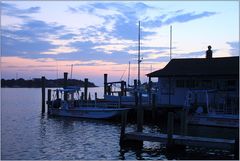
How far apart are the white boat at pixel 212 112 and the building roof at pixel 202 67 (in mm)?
1959

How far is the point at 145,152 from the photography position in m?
22.2

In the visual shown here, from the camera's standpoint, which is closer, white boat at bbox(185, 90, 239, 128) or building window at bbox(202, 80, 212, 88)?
white boat at bbox(185, 90, 239, 128)

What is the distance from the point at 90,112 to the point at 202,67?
11.5 metres

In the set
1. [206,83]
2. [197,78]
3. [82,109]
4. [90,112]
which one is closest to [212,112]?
[206,83]

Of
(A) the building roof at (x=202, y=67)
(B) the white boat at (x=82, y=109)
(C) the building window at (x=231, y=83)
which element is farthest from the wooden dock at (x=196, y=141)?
(B) the white boat at (x=82, y=109)

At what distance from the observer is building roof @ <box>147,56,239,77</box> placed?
116 ft

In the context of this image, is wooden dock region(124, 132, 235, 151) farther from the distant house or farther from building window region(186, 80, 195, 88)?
building window region(186, 80, 195, 88)

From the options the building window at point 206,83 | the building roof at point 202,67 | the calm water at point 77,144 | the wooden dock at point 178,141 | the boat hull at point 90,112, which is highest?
the building roof at point 202,67

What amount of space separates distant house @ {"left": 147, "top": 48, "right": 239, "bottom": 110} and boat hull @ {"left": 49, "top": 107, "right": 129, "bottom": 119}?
14.4 feet

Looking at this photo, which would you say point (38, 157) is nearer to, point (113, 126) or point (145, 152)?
point (145, 152)

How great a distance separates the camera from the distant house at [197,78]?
3506cm

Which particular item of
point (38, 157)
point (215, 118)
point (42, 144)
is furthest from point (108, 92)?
point (38, 157)

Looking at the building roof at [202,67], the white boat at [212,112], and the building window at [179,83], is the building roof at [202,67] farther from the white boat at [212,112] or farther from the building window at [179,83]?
the white boat at [212,112]

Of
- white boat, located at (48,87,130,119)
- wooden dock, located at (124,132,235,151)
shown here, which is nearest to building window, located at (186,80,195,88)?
white boat, located at (48,87,130,119)
